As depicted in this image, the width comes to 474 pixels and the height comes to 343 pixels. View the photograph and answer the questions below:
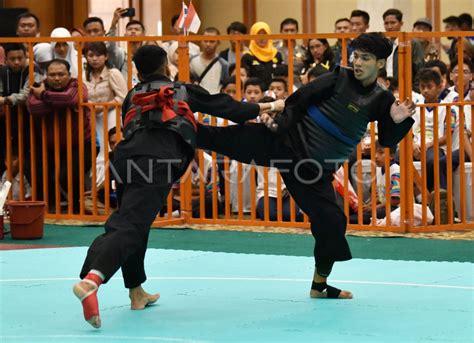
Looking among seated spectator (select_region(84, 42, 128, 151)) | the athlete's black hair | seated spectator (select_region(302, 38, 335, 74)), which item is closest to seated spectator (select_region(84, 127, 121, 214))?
seated spectator (select_region(84, 42, 128, 151))

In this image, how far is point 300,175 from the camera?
324 inches

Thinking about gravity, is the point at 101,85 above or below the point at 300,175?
above

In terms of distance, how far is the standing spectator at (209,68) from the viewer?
13421mm

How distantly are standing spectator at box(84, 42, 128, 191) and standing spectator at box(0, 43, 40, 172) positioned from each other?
2.15ft

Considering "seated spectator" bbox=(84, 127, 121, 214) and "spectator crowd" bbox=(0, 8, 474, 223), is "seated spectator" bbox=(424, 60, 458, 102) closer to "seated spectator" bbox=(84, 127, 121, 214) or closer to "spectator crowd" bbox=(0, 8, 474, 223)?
"spectator crowd" bbox=(0, 8, 474, 223)

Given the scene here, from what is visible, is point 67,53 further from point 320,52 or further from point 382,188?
point 382,188

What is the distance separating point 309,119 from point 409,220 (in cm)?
369

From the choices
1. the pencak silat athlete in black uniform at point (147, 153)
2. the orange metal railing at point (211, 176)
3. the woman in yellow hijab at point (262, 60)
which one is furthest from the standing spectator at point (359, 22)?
the pencak silat athlete in black uniform at point (147, 153)

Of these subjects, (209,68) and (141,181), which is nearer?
(141,181)

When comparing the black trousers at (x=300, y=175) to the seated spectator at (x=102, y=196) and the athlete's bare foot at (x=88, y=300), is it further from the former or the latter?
the seated spectator at (x=102, y=196)

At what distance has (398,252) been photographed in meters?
10.6

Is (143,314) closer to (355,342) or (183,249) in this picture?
(355,342)

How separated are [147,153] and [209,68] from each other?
6037 millimetres

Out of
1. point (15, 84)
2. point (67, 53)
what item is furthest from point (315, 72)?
point (15, 84)
